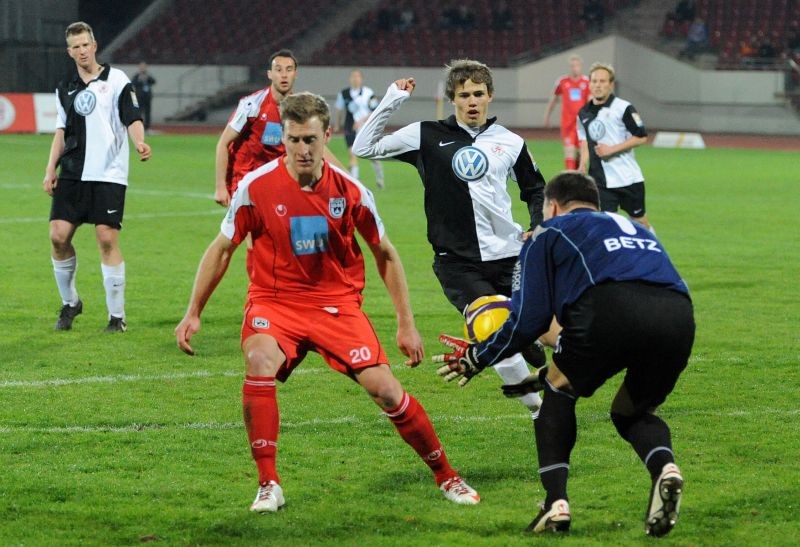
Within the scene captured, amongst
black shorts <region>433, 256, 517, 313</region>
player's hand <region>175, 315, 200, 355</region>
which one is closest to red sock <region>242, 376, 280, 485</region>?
player's hand <region>175, 315, 200, 355</region>

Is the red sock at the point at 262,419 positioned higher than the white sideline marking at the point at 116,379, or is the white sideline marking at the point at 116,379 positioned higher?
the red sock at the point at 262,419

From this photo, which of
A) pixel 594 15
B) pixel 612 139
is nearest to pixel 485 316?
pixel 612 139

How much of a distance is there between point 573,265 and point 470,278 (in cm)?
177

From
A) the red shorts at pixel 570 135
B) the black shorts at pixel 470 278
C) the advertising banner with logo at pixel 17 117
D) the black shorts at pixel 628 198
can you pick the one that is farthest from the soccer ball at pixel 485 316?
the advertising banner with logo at pixel 17 117

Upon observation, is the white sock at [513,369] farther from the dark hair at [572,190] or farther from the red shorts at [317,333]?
the dark hair at [572,190]

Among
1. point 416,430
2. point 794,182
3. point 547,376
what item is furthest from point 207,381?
point 794,182

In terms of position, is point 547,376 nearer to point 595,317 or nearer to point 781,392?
point 595,317

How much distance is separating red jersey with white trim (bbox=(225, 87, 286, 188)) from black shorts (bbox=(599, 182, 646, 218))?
13.5ft

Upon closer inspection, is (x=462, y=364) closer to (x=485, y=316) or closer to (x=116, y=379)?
(x=485, y=316)

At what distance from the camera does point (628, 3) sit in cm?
4506

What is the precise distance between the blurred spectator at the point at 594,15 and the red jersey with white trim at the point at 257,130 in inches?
1370

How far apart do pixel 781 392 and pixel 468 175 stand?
257cm

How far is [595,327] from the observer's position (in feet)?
16.2

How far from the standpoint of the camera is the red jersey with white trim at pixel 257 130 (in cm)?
993
